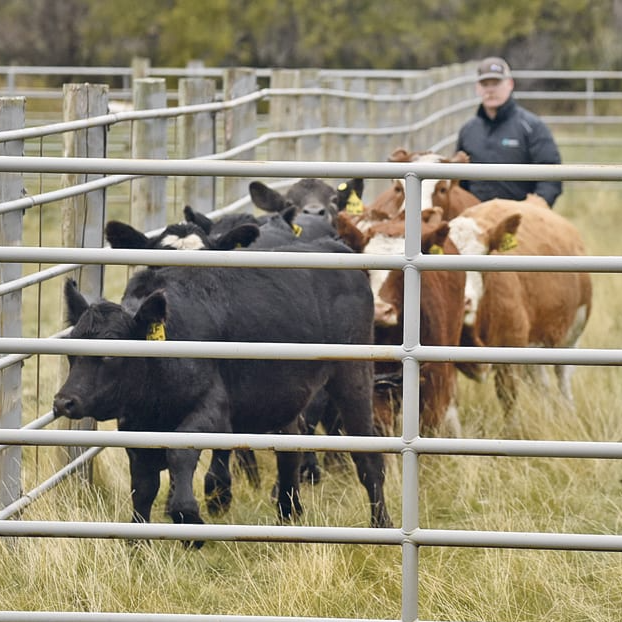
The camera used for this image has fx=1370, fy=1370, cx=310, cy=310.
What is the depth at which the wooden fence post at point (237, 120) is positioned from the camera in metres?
9.25

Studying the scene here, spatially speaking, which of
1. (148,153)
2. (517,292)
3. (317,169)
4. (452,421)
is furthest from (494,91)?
(317,169)

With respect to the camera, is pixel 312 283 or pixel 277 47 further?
pixel 277 47

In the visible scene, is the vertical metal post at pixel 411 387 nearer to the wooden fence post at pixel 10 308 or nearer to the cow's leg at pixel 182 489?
the cow's leg at pixel 182 489

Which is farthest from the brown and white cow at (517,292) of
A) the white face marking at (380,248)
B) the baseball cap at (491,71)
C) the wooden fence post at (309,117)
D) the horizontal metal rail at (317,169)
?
the horizontal metal rail at (317,169)

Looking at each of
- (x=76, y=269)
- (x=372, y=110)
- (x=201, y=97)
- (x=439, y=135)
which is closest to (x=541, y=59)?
(x=439, y=135)

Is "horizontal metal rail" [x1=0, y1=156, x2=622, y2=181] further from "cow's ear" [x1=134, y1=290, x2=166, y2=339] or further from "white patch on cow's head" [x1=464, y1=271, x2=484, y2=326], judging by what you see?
"white patch on cow's head" [x1=464, y1=271, x2=484, y2=326]

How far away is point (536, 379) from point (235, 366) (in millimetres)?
3114

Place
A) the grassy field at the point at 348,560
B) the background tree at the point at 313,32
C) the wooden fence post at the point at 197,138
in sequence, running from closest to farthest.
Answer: the grassy field at the point at 348,560
the wooden fence post at the point at 197,138
the background tree at the point at 313,32

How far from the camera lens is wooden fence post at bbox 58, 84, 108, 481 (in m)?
5.91

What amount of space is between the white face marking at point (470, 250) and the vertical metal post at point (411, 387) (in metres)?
3.96

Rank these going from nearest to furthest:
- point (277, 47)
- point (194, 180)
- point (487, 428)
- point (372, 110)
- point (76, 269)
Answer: point (76, 269), point (487, 428), point (194, 180), point (372, 110), point (277, 47)

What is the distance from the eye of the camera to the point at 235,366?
5.70m

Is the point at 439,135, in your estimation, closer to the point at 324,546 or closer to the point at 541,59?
the point at 324,546

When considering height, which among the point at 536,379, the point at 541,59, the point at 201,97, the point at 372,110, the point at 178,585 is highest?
the point at 541,59
